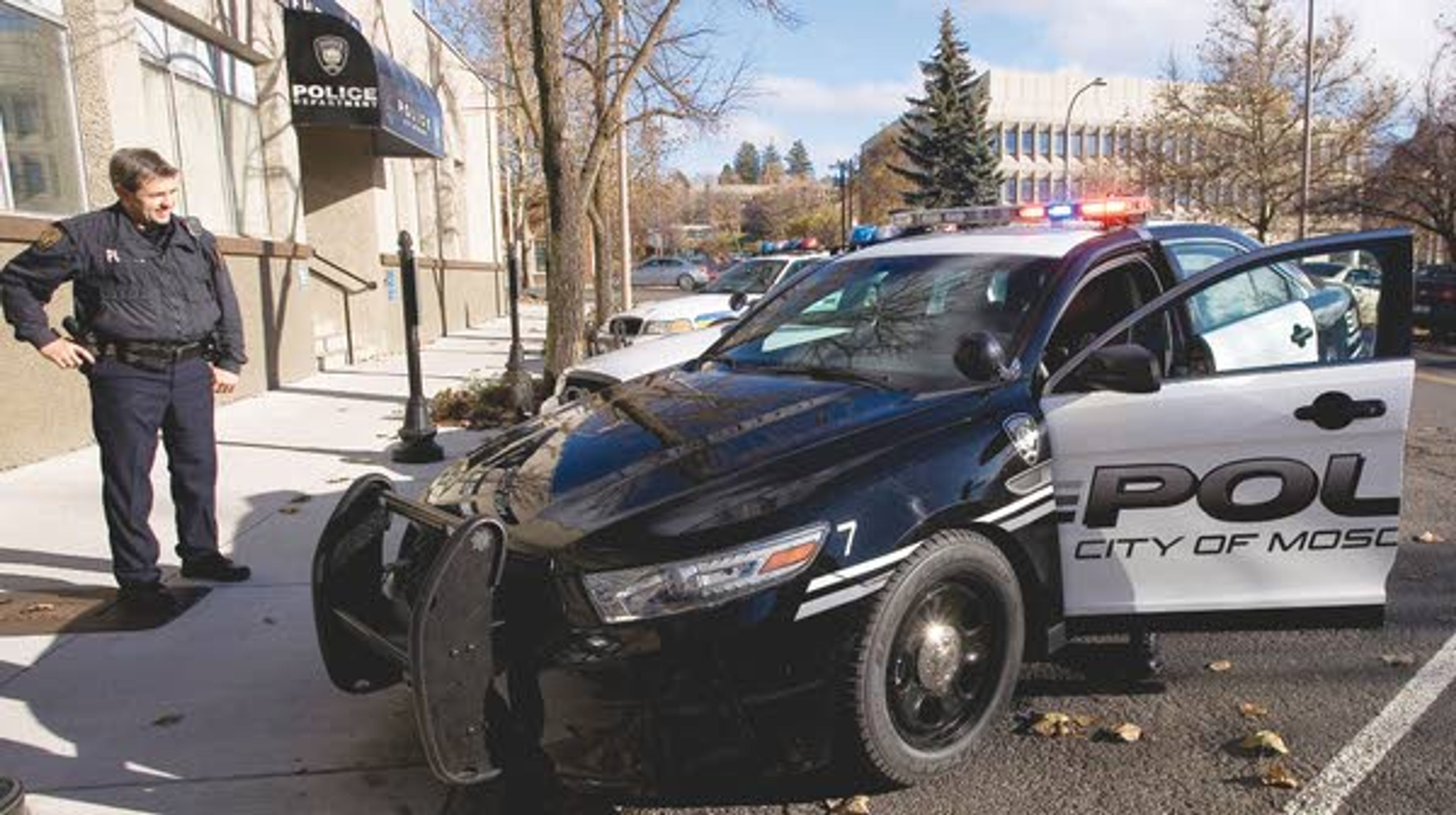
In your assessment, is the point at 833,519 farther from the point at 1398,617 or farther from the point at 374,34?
the point at 374,34

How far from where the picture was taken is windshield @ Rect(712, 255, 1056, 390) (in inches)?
138

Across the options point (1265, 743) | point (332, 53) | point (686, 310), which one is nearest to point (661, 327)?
point (686, 310)

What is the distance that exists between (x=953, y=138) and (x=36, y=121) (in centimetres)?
4864

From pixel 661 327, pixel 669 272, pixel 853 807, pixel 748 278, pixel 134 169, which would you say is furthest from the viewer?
pixel 669 272

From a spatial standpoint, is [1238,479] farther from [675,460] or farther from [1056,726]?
[675,460]

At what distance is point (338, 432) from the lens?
28.3ft

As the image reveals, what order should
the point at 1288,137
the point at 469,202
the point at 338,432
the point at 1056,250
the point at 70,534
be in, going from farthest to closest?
the point at 1288,137, the point at 469,202, the point at 338,432, the point at 70,534, the point at 1056,250

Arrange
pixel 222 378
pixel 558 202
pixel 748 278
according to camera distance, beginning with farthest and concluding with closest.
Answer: pixel 748 278, pixel 558 202, pixel 222 378

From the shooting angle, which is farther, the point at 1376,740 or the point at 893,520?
the point at 1376,740

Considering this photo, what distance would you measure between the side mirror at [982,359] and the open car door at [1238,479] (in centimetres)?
18

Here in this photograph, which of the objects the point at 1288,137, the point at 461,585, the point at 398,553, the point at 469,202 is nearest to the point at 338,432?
the point at 398,553

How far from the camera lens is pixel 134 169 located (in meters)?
3.96

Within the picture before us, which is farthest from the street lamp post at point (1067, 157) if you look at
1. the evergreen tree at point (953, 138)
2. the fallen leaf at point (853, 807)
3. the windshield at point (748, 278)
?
the fallen leaf at point (853, 807)

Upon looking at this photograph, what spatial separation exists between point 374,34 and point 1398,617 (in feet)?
50.9
